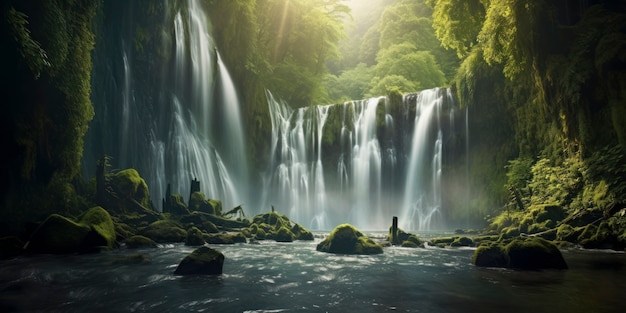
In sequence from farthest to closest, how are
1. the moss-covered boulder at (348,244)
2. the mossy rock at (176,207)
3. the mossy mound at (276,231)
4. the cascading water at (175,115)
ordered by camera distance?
the cascading water at (175,115)
the mossy rock at (176,207)
the mossy mound at (276,231)
the moss-covered boulder at (348,244)

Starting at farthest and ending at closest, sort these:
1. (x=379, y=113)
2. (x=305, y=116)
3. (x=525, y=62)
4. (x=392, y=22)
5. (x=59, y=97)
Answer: (x=392, y=22) → (x=305, y=116) → (x=379, y=113) → (x=525, y=62) → (x=59, y=97)

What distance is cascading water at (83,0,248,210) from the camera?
70.6ft

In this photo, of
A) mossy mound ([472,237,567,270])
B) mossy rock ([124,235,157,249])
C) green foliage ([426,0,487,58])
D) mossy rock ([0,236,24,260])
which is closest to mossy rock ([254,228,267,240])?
mossy rock ([124,235,157,249])

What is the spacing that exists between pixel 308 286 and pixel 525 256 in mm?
5781

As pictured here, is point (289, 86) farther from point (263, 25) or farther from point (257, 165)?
point (257, 165)

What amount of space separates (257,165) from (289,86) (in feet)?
33.5

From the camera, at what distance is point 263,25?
3888 centimetres

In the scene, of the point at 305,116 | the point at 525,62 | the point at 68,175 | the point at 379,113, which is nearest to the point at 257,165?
the point at 305,116

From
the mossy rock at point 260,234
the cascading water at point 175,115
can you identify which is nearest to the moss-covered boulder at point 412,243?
the mossy rock at point 260,234

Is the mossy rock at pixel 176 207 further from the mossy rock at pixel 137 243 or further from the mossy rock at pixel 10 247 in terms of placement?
the mossy rock at pixel 10 247

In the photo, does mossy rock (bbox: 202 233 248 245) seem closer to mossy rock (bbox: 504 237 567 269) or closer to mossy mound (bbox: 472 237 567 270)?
mossy mound (bbox: 472 237 567 270)

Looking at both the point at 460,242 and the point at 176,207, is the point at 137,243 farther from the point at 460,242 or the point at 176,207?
the point at 460,242

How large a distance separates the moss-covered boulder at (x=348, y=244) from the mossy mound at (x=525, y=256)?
407cm

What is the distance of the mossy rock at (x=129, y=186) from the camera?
17.9 m
